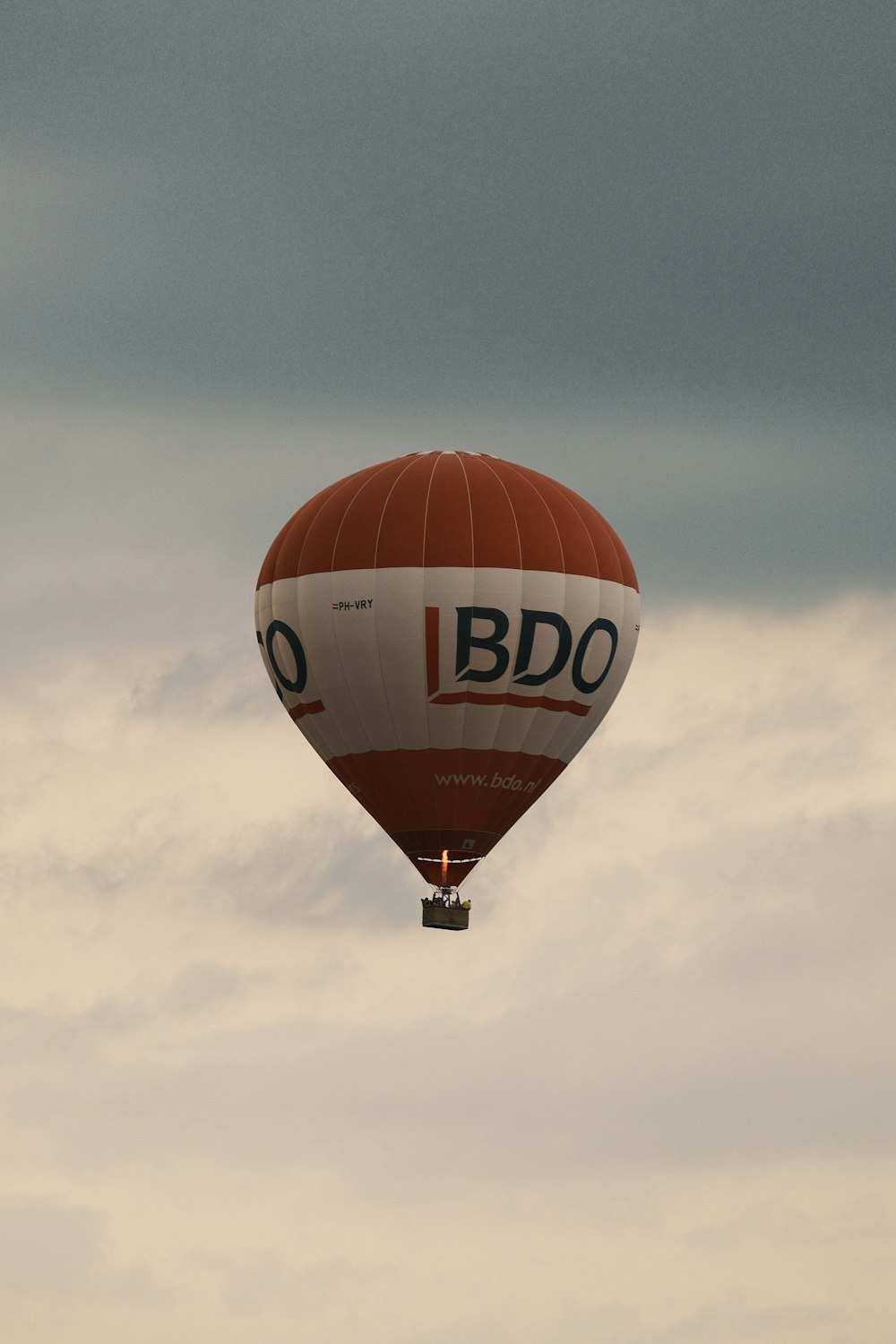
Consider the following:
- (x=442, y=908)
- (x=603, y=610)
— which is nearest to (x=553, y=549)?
(x=603, y=610)

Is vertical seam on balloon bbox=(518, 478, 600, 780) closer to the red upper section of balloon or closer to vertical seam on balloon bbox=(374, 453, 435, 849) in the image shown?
the red upper section of balloon

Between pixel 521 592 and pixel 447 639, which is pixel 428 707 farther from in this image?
pixel 521 592

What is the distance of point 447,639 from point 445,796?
12.2 ft

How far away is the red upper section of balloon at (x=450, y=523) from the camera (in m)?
103

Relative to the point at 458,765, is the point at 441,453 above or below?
above

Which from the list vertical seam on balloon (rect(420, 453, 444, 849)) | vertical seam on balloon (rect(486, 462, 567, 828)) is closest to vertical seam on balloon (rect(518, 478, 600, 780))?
vertical seam on balloon (rect(486, 462, 567, 828))

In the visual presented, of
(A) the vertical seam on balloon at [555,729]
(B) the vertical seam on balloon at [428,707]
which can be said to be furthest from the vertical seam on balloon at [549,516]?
(B) the vertical seam on balloon at [428,707]

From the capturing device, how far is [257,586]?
107 m

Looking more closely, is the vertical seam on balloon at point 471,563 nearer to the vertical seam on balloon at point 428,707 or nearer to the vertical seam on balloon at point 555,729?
the vertical seam on balloon at point 428,707

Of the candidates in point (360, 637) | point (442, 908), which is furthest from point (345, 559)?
point (442, 908)

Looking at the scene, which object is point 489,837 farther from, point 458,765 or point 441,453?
point 441,453

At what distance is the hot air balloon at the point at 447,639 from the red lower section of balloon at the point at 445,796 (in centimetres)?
4

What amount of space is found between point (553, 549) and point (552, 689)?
126 inches

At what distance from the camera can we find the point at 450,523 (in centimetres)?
10275
